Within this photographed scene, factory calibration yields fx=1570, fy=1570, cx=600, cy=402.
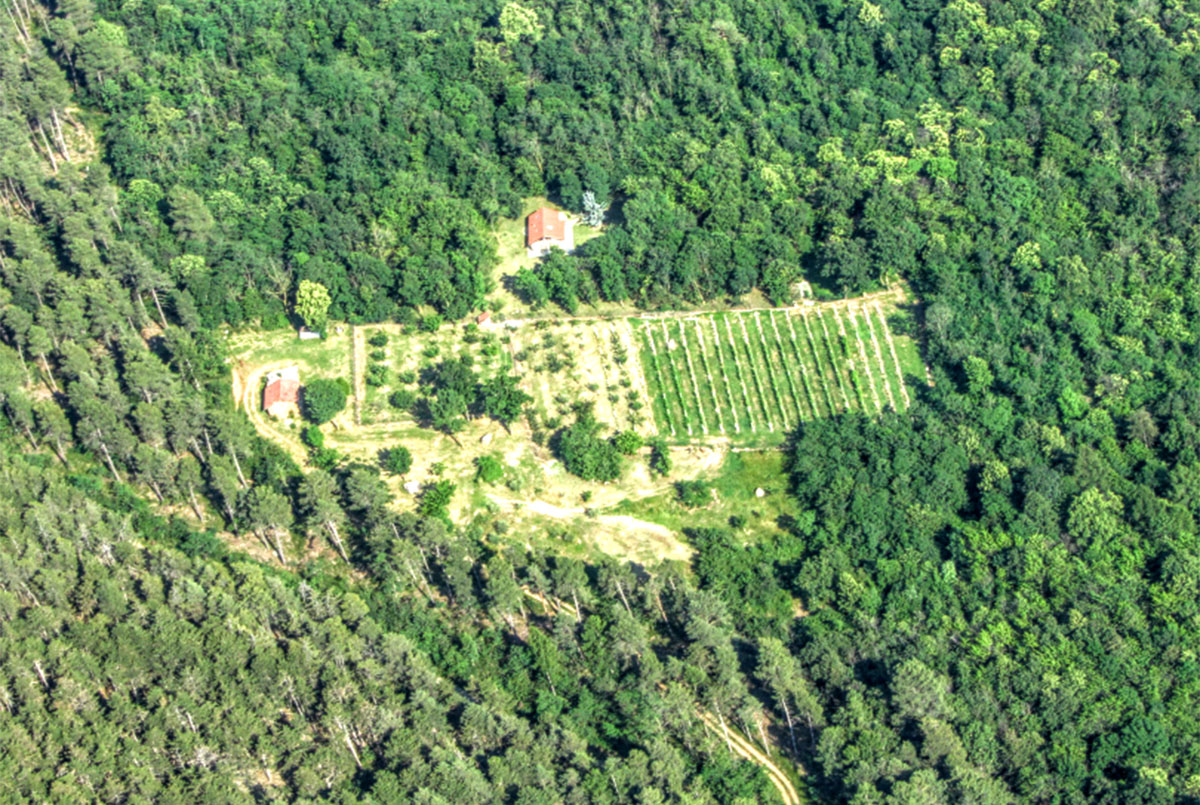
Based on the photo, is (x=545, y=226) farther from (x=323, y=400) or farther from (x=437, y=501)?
(x=437, y=501)

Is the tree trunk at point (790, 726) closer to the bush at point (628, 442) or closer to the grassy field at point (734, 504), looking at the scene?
the grassy field at point (734, 504)

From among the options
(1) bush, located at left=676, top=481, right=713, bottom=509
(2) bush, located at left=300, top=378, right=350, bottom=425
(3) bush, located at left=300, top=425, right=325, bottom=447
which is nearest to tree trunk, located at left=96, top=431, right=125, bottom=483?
(3) bush, located at left=300, top=425, right=325, bottom=447

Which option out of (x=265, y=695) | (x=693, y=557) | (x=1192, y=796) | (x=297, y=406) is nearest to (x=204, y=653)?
(x=265, y=695)

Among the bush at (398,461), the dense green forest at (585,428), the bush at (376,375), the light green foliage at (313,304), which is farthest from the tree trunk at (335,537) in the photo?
the light green foliage at (313,304)

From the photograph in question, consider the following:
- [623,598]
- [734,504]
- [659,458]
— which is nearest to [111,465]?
[623,598]

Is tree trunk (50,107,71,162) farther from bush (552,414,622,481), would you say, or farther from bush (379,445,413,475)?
bush (552,414,622,481)
